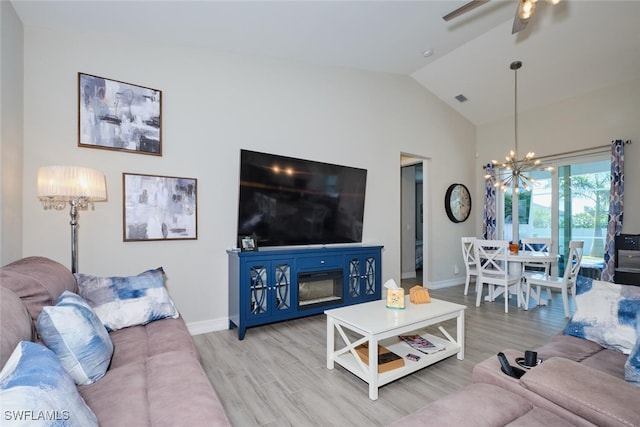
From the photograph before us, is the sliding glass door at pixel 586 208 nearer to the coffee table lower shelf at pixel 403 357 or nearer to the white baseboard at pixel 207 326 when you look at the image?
the coffee table lower shelf at pixel 403 357

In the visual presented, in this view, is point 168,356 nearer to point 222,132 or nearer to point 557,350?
point 557,350

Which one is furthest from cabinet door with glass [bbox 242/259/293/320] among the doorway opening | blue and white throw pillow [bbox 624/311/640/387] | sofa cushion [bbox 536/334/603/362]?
the doorway opening

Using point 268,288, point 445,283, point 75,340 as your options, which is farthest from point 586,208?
point 75,340

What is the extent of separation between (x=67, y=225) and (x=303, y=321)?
2440mm

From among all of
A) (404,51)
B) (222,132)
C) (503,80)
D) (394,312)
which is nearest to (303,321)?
(394,312)

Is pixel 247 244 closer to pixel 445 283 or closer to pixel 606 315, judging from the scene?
pixel 606 315

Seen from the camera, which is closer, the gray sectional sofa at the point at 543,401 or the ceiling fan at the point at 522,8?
the gray sectional sofa at the point at 543,401

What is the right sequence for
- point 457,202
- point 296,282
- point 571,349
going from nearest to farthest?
point 571,349 < point 296,282 < point 457,202

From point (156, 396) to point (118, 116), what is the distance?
99.8 inches

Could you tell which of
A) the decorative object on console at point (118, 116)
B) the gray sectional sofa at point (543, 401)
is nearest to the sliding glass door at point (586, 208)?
the gray sectional sofa at point (543, 401)

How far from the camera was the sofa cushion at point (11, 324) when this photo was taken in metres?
1.01

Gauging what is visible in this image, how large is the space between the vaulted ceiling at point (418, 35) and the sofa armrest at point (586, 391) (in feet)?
10.4

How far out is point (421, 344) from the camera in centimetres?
258

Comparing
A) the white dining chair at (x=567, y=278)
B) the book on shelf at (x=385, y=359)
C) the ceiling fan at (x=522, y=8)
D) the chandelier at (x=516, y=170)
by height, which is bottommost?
the book on shelf at (x=385, y=359)
